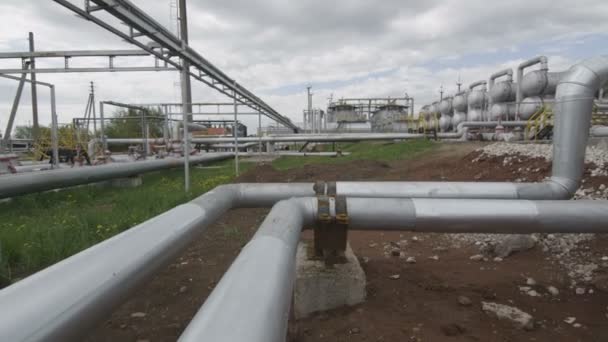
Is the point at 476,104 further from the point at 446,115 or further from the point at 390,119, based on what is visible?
the point at 390,119

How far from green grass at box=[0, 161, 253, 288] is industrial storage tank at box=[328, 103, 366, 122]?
17360 millimetres

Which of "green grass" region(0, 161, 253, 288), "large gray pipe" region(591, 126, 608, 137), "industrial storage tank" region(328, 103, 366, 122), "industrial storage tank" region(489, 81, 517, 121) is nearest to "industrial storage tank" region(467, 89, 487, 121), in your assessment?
"industrial storage tank" region(489, 81, 517, 121)

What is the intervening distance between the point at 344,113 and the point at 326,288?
70.8 feet

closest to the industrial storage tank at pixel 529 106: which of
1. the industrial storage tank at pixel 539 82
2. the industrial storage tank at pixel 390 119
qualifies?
the industrial storage tank at pixel 539 82

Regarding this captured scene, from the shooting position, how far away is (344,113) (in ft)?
75.7

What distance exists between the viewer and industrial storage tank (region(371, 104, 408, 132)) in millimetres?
21344

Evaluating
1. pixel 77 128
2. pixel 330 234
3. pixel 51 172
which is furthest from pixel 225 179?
pixel 77 128

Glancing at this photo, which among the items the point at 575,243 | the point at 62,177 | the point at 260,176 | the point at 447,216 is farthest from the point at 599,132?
the point at 62,177

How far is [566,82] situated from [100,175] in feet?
21.1

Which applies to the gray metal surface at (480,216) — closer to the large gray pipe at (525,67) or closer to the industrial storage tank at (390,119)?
the large gray pipe at (525,67)

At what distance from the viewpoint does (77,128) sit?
11641mm

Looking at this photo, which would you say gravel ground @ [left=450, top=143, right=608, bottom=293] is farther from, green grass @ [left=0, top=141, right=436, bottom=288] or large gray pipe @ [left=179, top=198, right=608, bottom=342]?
green grass @ [left=0, top=141, right=436, bottom=288]

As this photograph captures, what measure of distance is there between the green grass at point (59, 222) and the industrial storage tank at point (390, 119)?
16.7m

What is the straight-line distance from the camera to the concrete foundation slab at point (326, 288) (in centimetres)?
214
